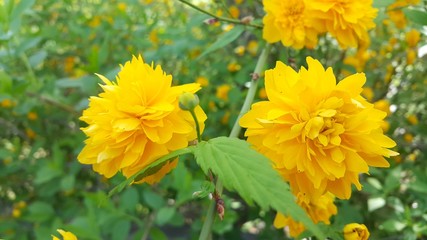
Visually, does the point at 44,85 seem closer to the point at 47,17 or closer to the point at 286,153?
the point at 47,17

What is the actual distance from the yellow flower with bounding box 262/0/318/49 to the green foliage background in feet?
0.32

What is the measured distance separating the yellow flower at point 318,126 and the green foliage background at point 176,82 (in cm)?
40

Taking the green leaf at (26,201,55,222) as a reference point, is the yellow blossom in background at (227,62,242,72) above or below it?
above

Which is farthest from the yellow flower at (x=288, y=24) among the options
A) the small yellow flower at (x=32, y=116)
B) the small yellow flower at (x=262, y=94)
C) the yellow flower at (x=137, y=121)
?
the small yellow flower at (x=32, y=116)

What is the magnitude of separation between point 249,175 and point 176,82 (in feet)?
3.36

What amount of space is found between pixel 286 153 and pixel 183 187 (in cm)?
69

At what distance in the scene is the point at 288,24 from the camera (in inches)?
37.1

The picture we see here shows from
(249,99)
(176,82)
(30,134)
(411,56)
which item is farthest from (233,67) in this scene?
(30,134)

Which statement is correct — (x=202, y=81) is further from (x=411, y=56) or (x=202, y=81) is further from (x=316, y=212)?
(x=316, y=212)

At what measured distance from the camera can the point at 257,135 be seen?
685 millimetres

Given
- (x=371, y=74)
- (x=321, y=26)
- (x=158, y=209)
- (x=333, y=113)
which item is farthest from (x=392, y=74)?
(x=333, y=113)

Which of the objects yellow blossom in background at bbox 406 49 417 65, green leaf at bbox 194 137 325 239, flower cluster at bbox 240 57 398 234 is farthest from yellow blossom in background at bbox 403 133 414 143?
green leaf at bbox 194 137 325 239

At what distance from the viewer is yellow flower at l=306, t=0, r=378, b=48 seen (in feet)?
2.99

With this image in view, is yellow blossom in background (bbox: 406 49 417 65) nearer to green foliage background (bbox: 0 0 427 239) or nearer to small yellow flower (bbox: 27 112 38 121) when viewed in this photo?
green foliage background (bbox: 0 0 427 239)
